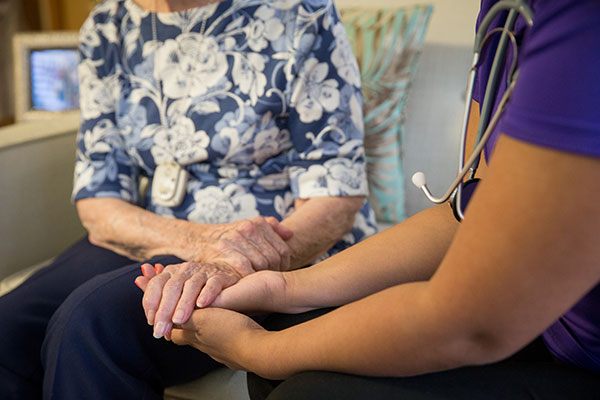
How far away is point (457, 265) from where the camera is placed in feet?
1.45

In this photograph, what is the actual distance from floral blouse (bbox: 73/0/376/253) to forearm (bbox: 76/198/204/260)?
1.3 inches

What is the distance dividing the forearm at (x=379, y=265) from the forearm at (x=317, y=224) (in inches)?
8.3

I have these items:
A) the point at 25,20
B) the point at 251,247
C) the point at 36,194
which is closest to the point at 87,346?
the point at 251,247

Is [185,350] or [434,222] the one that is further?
[185,350]

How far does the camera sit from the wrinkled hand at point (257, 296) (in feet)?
2.29

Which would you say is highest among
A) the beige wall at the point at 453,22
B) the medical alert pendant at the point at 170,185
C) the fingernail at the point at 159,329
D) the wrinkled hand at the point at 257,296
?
the beige wall at the point at 453,22

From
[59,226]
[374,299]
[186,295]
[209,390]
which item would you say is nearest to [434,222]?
[374,299]

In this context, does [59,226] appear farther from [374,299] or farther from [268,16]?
[374,299]

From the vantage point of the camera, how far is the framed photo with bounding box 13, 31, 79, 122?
5.97 ft

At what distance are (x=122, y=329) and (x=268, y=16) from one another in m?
0.59

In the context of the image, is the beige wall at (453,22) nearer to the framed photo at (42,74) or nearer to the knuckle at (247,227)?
the knuckle at (247,227)

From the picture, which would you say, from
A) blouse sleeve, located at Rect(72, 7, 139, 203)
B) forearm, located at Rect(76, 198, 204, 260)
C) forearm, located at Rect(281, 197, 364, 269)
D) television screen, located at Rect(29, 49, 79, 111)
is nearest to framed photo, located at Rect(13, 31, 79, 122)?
television screen, located at Rect(29, 49, 79, 111)

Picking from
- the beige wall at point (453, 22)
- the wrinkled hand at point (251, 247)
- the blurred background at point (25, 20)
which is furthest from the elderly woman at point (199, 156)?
the blurred background at point (25, 20)

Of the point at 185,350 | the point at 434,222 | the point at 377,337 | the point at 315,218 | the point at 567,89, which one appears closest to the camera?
the point at 567,89
